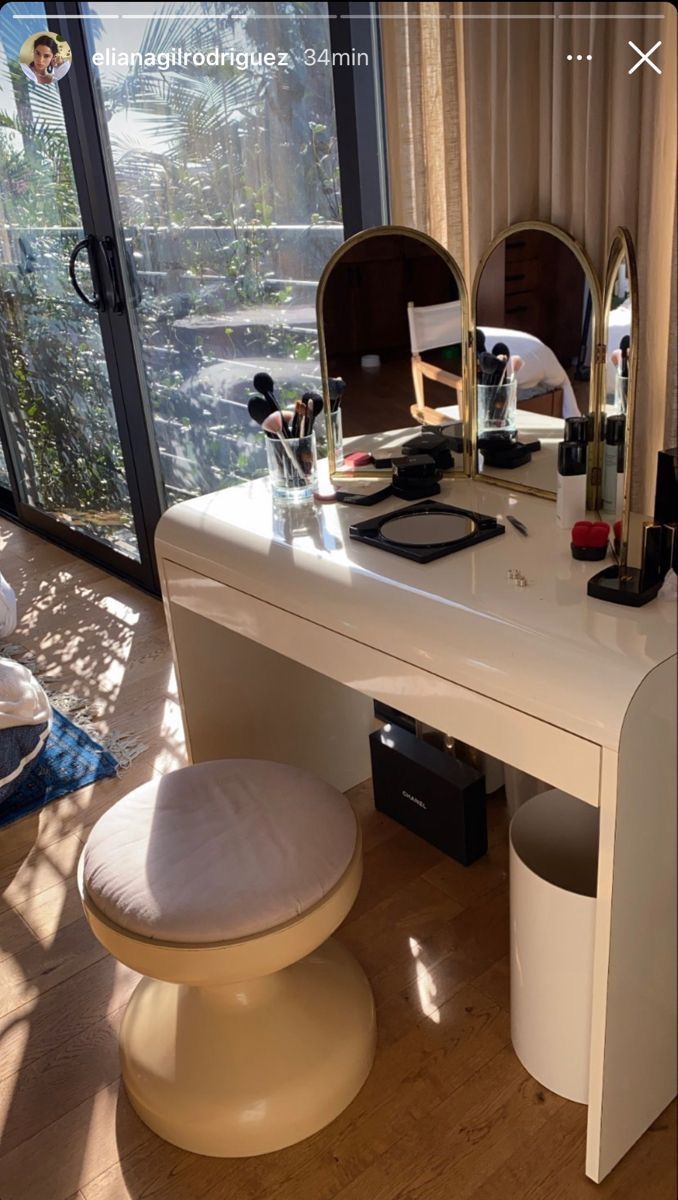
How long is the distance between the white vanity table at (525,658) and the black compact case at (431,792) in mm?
456

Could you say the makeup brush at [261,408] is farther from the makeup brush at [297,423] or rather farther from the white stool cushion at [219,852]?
the white stool cushion at [219,852]

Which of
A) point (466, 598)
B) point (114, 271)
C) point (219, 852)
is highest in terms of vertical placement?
point (114, 271)

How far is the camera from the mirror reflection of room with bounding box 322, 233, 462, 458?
1.49 m

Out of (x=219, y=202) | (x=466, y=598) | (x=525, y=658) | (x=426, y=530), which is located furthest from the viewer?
(x=219, y=202)

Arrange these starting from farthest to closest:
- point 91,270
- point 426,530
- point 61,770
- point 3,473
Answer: point 3,473 < point 91,270 < point 61,770 < point 426,530

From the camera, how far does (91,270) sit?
265cm

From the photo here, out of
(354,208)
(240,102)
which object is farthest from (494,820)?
(240,102)

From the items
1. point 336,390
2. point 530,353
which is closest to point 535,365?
point 530,353

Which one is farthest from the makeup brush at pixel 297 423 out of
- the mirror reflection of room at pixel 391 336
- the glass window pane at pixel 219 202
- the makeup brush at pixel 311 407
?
the glass window pane at pixel 219 202

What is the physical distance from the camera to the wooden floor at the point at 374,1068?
1201 mm

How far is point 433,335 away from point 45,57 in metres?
1.72

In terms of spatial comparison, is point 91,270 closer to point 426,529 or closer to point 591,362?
point 426,529

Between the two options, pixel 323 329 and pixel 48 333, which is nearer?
pixel 323 329
